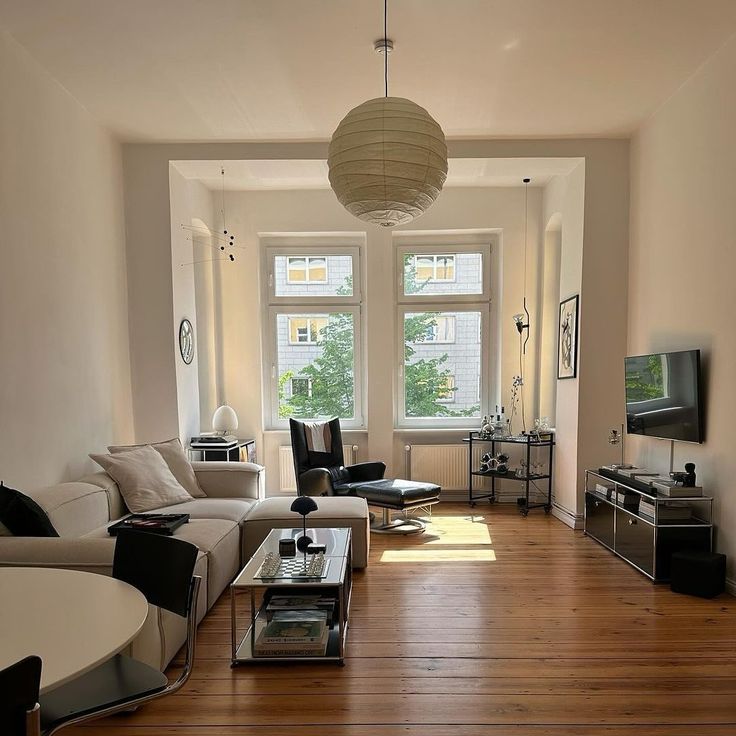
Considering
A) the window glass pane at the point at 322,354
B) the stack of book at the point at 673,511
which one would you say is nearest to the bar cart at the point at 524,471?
the window glass pane at the point at 322,354

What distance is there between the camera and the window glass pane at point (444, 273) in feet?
21.1

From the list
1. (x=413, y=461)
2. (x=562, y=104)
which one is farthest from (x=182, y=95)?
(x=413, y=461)

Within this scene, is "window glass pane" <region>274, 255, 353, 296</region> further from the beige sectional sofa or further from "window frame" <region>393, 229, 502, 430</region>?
the beige sectional sofa

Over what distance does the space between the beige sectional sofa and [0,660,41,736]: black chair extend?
4.25ft

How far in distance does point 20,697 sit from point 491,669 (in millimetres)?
2134

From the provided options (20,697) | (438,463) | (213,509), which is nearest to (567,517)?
(438,463)

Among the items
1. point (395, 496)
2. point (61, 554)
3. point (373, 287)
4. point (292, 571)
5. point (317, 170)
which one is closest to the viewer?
point (61, 554)

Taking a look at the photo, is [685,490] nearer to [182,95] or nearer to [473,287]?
[473,287]

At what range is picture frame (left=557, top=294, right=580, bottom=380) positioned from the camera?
16.7ft

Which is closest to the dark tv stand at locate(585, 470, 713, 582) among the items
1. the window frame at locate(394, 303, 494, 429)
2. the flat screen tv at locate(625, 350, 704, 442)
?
the flat screen tv at locate(625, 350, 704, 442)

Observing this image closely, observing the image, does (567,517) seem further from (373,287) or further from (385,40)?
(385,40)

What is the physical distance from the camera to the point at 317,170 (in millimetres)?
5215

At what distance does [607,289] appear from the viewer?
4965mm

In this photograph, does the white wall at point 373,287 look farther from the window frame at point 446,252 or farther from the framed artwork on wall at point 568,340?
the framed artwork on wall at point 568,340
